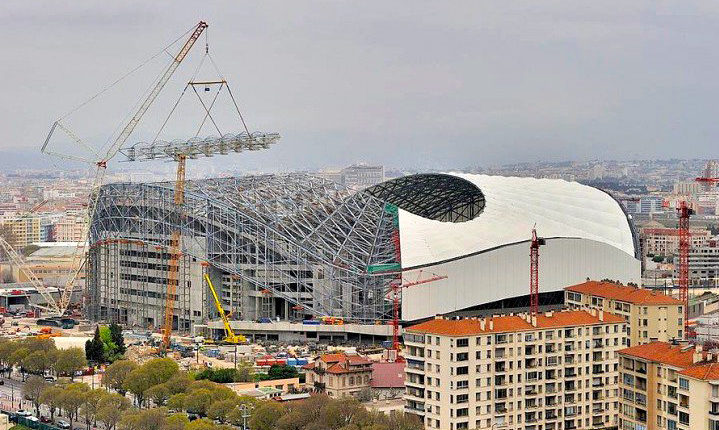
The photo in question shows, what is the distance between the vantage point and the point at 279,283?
7225 centimetres

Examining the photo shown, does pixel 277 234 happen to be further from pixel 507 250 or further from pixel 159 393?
pixel 159 393

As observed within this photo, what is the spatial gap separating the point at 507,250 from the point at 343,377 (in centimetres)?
1960

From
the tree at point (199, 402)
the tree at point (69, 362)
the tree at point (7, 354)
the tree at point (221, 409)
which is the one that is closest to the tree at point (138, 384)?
the tree at point (199, 402)

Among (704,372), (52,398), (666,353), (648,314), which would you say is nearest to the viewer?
(704,372)

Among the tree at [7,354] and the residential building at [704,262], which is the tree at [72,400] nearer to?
the tree at [7,354]

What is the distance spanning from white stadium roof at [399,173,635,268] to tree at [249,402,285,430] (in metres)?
24.8

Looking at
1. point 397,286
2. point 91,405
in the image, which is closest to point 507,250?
point 397,286

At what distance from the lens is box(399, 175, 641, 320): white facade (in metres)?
67.1

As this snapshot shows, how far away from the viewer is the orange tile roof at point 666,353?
3903 cm

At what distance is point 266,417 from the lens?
4281 centimetres

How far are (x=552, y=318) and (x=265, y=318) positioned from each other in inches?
1160

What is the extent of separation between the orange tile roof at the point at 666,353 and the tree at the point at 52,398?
70.0 ft

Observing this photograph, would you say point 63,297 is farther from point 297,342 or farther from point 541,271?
point 541,271

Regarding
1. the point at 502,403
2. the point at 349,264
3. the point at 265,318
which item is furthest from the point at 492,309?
the point at 502,403
